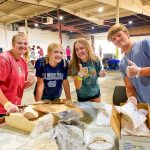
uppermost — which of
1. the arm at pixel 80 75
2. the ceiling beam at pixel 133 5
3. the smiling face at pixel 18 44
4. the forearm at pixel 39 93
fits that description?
the ceiling beam at pixel 133 5

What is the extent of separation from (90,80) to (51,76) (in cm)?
43

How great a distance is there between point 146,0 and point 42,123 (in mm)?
7340

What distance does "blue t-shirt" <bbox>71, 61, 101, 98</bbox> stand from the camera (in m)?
2.13

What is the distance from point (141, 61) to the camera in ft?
5.41

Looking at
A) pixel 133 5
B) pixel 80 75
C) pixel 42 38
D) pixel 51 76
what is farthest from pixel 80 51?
pixel 42 38

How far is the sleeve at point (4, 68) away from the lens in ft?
5.44

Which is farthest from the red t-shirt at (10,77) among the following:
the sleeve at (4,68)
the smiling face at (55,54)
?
the smiling face at (55,54)

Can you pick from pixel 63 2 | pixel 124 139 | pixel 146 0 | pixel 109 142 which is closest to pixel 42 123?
pixel 109 142

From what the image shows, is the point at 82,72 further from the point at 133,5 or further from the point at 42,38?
the point at 42,38

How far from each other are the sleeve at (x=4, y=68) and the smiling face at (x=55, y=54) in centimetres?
50

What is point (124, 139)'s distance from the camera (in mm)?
897

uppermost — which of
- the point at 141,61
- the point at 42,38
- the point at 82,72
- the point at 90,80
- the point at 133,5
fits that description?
the point at 133,5

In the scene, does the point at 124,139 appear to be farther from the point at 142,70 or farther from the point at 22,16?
the point at 22,16

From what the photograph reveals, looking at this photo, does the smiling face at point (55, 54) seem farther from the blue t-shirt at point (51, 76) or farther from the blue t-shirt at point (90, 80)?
the blue t-shirt at point (90, 80)
